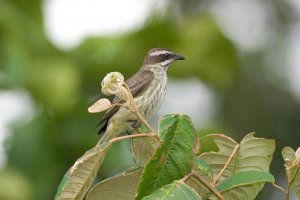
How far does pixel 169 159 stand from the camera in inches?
149

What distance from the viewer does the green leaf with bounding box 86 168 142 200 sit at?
13.3 feet

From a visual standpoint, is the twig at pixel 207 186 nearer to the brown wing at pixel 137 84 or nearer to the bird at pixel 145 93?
the bird at pixel 145 93

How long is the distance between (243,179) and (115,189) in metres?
0.51

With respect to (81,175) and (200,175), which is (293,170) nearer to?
(200,175)

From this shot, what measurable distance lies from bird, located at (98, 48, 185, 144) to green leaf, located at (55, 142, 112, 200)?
7.15 ft

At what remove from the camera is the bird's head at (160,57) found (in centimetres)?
755

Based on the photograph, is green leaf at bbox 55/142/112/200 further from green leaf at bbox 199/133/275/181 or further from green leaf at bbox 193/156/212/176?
green leaf at bbox 199/133/275/181

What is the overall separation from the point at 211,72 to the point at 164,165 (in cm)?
535

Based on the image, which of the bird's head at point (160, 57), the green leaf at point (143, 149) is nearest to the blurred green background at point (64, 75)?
the bird's head at point (160, 57)

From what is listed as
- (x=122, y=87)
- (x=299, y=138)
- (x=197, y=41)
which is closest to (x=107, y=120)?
(x=197, y=41)

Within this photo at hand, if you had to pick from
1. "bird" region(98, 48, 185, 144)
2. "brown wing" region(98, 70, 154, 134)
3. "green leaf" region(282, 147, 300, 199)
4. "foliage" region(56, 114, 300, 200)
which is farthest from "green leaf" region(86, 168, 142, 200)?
"brown wing" region(98, 70, 154, 134)

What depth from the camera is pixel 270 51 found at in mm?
13133

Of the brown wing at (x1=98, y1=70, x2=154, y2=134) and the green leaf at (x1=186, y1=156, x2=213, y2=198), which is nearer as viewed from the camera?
the green leaf at (x1=186, y1=156, x2=213, y2=198)

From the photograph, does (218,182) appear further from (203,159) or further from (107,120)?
(107,120)
